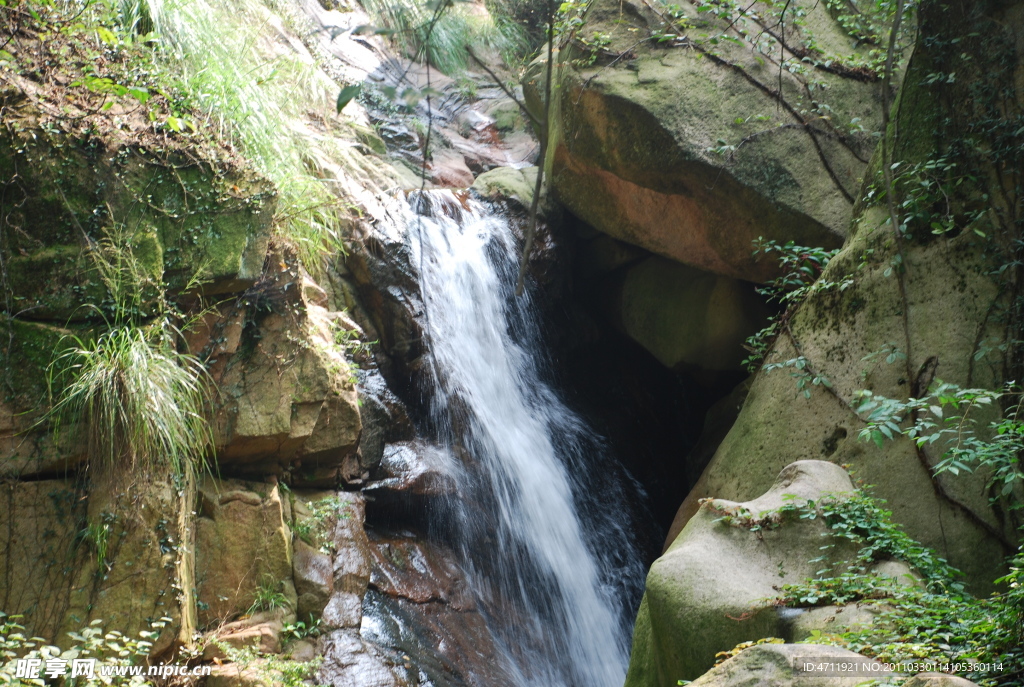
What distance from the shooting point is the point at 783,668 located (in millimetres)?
1990

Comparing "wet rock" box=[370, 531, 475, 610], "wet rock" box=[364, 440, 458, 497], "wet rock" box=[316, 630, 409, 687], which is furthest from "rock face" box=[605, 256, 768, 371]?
"wet rock" box=[316, 630, 409, 687]

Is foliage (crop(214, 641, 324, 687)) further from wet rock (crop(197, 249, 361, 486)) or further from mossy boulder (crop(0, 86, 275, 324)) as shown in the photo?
mossy boulder (crop(0, 86, 275, 324))

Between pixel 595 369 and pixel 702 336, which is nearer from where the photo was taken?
pixel 702 336

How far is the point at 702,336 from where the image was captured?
7805mm

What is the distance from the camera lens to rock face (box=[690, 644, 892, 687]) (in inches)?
76.0

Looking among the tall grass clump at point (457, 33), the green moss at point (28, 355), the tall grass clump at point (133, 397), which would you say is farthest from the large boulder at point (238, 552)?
the tall grass clump at point (457, 33)

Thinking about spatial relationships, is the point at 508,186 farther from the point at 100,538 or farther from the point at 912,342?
the point at 100,538

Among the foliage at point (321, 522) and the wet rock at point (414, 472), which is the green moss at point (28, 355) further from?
the wet rock at point (414, 472)

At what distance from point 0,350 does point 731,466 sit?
15.4ft

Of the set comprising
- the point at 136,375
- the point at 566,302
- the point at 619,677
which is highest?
the point at 566,302

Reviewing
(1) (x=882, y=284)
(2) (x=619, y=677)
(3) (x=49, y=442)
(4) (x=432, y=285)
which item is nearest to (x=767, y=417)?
(1) (x=882, y=284)

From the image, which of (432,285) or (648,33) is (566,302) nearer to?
(432,285)

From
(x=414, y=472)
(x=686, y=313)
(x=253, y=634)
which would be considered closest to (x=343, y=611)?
(x=253, y=634)

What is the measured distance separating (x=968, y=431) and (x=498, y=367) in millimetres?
4457
